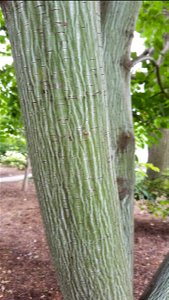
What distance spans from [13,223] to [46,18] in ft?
18.4

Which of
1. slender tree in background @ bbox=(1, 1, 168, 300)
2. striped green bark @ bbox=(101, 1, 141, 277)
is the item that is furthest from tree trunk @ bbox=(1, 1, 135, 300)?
striped green bark @ bbox=(101, 1, 141, 277)

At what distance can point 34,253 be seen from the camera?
15.7 ft

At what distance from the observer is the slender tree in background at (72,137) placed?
1.16m

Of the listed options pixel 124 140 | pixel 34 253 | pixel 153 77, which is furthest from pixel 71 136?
pixel 34 253

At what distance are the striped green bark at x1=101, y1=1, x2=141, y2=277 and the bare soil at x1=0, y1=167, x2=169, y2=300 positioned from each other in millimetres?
2118

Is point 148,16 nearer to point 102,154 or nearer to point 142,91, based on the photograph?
point 142,91

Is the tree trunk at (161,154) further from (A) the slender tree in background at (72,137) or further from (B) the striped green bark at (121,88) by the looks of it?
(A) the slender tree in background at (72,137)

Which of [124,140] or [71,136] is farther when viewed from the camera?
[124,140]

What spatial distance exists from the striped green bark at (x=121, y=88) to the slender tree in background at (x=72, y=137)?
1.71 feet

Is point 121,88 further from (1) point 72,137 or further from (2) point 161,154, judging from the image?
(2) point 161,154

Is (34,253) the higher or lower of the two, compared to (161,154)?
lower

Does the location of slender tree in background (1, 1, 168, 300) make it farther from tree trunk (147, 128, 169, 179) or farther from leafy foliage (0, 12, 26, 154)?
tree trunk (147, 128, 169, 179)

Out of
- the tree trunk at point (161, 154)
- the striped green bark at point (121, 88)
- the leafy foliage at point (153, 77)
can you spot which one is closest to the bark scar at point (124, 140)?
the striped green bark at point (121, 88)

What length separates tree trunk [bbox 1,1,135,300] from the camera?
1.16 metres
